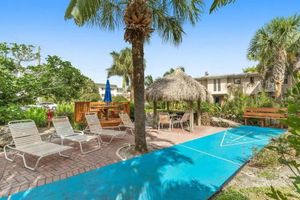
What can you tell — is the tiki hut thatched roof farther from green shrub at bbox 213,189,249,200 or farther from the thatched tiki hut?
green shrub at bbox 213,189,249,200

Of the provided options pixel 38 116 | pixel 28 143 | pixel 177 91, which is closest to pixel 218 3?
pixel 28 143

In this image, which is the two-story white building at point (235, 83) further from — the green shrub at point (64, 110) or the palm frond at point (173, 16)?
the palm frond at point (173, 16)

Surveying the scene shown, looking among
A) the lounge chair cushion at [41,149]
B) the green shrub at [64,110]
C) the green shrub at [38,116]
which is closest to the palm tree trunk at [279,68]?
the green shrub at [64,110]

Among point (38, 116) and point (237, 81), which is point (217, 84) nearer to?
point (237, 81)

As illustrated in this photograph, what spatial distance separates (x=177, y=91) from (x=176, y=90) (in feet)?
0.30

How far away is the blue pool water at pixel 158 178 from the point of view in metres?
4.75

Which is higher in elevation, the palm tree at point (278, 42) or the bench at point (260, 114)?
the palm tree at point (278, 42)

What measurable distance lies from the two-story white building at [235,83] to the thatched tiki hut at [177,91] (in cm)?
1694

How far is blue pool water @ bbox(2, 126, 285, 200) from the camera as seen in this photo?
475cm

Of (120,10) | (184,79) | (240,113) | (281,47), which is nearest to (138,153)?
(120,10)

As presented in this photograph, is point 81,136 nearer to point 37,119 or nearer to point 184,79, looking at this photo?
point 37,119

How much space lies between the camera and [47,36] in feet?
41.7

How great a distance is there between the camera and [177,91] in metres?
13.2

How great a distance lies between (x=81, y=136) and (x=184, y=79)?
26.0ft
